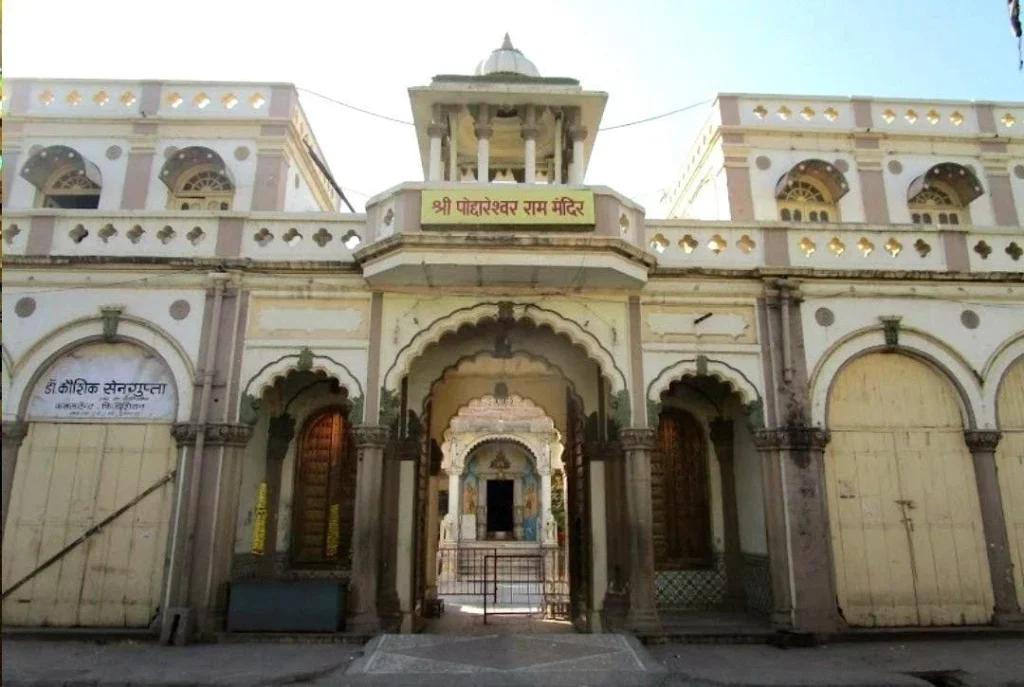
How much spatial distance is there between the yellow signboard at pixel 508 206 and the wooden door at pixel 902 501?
4796 millimetres

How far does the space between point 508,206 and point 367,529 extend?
5003mm

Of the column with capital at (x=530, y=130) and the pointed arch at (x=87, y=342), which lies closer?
the pointed arch at (x=87, y=342)

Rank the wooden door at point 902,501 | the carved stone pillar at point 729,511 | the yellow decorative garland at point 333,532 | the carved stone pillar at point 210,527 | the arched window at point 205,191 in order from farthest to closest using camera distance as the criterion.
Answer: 1. the arched window at point 205,191
2. the yellow decorative garland at point 333,532
3. the carved stone pillar at point 729,511
4. the wooden door at point 902,501
5. the carved stone pillar at point 210,527

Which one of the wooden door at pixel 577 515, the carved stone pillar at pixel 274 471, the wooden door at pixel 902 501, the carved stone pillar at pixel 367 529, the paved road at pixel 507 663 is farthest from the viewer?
the carved stone pillar at pixel 274 471

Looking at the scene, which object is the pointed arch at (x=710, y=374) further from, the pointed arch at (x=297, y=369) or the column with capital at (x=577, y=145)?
the pointed arch at (x=297, y=369)

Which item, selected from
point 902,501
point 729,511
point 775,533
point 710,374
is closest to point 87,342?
point 710,374

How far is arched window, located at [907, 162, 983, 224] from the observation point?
1562 cm

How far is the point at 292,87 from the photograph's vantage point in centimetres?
1634

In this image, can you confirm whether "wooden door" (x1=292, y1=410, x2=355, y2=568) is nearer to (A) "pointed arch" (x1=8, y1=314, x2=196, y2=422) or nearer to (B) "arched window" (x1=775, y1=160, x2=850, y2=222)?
(A) "pointed arch" (x1=8, y1=314, x2=196, y2=422)

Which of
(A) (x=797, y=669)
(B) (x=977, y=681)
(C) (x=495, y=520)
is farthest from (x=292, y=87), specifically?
(C) (x=495, y=520)

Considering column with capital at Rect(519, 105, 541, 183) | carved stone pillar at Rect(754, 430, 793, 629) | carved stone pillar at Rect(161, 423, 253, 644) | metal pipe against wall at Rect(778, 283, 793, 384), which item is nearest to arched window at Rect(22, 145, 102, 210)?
carved stone pillar at Rect(161, 423, 253, 644)

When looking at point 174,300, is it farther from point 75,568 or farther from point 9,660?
point 9,660

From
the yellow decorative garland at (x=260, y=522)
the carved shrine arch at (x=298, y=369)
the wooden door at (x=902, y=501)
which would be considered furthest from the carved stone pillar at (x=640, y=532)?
the yellow decorative garland at (x=260, y=522)

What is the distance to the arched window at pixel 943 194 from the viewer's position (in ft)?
51.3
